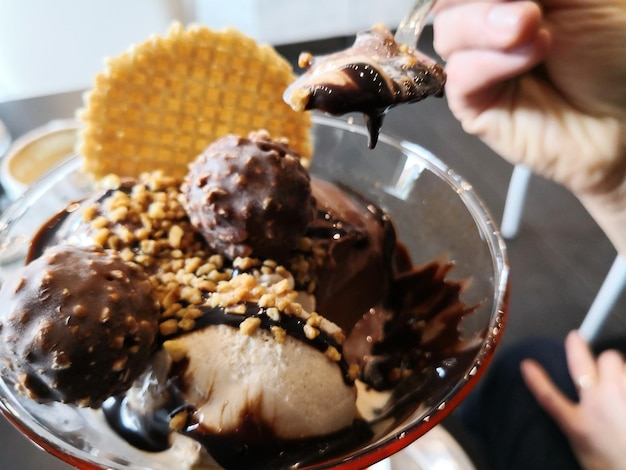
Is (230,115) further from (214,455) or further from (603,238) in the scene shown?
(603,238)

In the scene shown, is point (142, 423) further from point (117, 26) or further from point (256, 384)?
point (117, 26)

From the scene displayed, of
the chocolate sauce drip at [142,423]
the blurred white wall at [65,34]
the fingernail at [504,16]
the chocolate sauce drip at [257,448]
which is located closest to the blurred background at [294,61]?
the blurred white wall at [65,34]

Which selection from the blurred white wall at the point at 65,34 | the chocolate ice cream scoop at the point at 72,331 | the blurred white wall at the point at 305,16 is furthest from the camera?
the blurred white wall at the point at 305,16

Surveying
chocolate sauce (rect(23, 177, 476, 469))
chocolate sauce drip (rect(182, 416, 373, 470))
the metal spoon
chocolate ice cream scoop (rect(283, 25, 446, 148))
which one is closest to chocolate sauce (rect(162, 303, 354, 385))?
chocolate sauce (rect(23, 177, 476, 469))

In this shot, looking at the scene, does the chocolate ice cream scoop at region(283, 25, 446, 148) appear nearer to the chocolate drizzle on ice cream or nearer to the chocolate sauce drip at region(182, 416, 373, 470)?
the chocolate drizzle on ice cream

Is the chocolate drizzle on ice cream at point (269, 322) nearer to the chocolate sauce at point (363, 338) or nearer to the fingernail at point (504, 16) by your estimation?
the chocolate sauce at point (363, 338)

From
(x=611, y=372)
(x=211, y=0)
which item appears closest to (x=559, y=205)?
(x=611, y=372)
